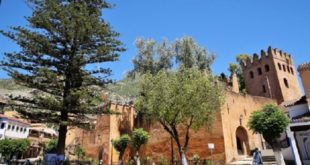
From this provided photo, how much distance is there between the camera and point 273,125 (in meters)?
15.0

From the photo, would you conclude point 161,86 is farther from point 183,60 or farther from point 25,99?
point 183,60

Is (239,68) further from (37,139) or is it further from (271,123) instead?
(37,139)

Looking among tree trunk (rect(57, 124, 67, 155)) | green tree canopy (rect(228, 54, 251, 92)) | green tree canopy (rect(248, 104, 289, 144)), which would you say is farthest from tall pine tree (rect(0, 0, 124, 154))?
green tree canopy (rect(228, 54, 251, 92))

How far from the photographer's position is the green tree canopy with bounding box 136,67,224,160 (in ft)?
53.3

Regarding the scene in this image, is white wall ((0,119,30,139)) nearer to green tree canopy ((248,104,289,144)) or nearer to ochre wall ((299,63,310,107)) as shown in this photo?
green tree canopy ((248,104,289,144))

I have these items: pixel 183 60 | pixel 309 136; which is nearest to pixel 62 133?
pixel 309 136

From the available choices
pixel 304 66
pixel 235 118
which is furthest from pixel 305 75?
pixel 235 118

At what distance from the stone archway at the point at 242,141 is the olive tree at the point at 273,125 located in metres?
7.29

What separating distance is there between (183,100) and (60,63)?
25.4 ft

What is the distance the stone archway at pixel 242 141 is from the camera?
22391 mm

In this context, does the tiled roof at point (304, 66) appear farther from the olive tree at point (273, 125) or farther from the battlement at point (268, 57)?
the battlement at point (268, 57)

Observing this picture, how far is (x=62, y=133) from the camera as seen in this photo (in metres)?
13.1

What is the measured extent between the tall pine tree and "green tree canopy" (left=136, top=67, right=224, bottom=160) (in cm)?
429

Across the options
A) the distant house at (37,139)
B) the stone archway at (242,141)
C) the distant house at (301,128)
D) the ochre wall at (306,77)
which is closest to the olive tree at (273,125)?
the distant house at (301,128)
